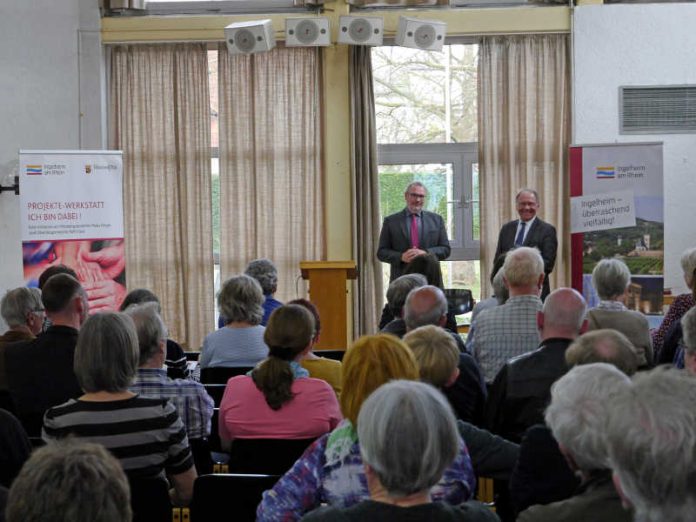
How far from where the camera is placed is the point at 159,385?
3762 mm

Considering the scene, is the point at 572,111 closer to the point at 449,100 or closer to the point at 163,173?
the point at 449,100

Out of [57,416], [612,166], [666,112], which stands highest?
[666,112]

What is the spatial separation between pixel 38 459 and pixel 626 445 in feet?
3.35

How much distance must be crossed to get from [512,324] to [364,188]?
524cm

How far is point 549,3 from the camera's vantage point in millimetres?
9664

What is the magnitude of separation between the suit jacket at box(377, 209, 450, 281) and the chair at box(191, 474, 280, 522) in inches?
234

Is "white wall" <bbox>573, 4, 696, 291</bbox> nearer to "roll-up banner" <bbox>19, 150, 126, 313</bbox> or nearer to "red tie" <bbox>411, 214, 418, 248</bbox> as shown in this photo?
"red tie" <bbox>411, 214, 418, 248</bbox>

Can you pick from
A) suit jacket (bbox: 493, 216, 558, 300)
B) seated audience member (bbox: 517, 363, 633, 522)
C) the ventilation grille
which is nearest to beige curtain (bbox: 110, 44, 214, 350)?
suit jacket (bbox: 493, 216, 558, 300)

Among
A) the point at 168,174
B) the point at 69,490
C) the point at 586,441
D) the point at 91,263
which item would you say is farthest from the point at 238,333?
the point at 168,174

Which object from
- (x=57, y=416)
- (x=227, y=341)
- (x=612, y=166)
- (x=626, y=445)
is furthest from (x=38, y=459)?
(x=612, y=166)

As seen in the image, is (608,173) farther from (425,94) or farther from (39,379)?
(39,379)

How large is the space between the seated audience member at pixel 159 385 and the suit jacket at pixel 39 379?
54cm

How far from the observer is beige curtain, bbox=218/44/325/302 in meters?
9.80

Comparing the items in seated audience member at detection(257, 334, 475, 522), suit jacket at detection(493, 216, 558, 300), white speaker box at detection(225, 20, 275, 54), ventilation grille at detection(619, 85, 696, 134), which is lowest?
seated audience member at detection(257, 334, 475, 522)
